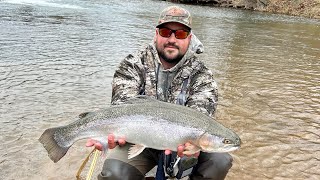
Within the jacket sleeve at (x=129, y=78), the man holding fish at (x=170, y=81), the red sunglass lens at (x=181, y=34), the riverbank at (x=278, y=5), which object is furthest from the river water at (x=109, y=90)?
the riverbank at (x=278, y=5)

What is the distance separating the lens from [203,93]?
391 cm

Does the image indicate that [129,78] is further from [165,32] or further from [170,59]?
[165,32]

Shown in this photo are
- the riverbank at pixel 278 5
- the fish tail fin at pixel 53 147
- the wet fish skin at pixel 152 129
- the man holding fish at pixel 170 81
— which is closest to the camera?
the wet fish skin at pixel 152 129

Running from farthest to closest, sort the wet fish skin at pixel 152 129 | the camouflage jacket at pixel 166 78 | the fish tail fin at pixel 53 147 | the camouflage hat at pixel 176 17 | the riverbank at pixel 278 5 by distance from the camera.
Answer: the riverbank at pixel 278 5
the camouflage jacket at pixel 166 78
the camouflage hat at pixel 176 17
the fish tail fin at pixel 53 147
the wet fish skin at pixel 152 129

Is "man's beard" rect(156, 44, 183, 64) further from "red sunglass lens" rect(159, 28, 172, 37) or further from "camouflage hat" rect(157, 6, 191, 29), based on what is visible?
"camouflage hat" rect(157, 6, 191, 29)

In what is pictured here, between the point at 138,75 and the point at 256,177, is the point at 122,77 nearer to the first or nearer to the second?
the point at 138,75

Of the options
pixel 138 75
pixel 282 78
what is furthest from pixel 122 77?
pixel 282 78

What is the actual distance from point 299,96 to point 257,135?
2746 mm

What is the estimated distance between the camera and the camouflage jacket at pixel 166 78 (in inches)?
155

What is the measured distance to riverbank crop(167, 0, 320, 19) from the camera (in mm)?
34688

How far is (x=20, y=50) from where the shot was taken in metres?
11.2

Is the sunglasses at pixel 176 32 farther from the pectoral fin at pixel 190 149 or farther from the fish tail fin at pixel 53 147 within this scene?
the fish tail fin at pixel 53 147

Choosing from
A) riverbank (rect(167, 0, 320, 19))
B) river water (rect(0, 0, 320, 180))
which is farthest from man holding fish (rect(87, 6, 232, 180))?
riverbank (rect(167, 0, 320, 19))

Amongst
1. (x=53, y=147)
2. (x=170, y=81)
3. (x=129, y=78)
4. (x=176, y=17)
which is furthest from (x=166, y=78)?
(x=53, y=147)
